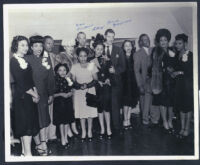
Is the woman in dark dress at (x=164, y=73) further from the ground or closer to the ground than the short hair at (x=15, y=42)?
closer to the ground

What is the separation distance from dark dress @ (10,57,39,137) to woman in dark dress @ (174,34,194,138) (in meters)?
1.15

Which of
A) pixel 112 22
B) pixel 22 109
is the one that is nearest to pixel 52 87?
pixel 22 109

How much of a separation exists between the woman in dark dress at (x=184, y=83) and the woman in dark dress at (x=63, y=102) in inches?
33.7

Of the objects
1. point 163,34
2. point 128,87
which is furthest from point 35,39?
point 163,34

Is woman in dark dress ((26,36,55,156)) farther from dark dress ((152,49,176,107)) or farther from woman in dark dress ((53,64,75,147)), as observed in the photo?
dark dress ((152,49,176,107))

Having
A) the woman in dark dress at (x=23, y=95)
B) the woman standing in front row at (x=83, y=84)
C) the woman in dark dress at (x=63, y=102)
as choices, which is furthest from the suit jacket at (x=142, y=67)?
the woman in dark dress at (x=23, y=95)

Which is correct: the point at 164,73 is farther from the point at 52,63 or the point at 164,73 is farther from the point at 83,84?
the point at 52,63

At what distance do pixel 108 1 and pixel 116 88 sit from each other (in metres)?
0.69

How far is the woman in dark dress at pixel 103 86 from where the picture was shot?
455 centimetres

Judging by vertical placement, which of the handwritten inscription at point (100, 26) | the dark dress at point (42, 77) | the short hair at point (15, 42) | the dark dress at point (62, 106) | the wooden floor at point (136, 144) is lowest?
the wooden floor at point (136, 144)

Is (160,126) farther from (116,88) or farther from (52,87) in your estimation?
(52,87)

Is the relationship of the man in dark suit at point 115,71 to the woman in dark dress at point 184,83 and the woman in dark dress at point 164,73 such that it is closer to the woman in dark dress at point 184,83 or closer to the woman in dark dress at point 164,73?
the woman in dark dress at point 164,73

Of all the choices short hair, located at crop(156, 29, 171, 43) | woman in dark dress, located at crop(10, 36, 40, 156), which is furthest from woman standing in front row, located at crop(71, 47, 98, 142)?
short hair, located at crop(156, 29, 171, 43)

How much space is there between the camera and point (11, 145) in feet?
14.9
